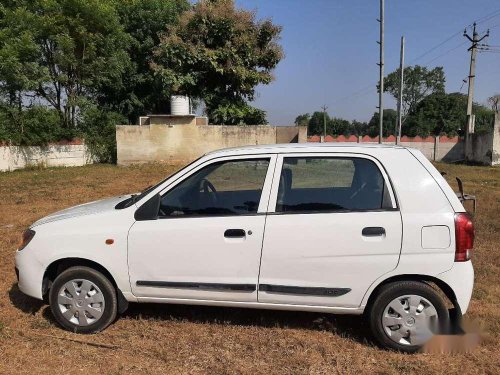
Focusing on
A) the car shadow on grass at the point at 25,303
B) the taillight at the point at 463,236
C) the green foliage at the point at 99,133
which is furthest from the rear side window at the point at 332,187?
the green foliage at the point at 99,133

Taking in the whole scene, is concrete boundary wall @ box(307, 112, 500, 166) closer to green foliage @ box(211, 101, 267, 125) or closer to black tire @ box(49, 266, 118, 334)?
green foliage @ box(211, 101, 267, 125)

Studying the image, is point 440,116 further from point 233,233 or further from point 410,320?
point 233,233

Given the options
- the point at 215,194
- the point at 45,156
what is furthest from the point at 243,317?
the point at 45,156

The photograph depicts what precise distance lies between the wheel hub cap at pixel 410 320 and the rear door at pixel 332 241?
267 mm

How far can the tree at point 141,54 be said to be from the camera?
26.8 m

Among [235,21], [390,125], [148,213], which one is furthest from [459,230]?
[390,125]

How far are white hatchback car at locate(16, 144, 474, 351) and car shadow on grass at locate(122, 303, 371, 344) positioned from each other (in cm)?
43

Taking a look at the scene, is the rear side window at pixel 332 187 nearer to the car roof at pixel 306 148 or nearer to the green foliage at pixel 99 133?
the car roof at pixel 306 148

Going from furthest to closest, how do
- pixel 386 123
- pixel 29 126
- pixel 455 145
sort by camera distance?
pixel 386 123
pixel 455 145
pixel 29 126

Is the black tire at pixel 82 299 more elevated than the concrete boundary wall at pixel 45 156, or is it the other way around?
the concrete boundary wall at pixel 45 156

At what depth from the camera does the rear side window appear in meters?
3.49

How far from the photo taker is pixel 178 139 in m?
22.2

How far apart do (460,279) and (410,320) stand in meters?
0.49

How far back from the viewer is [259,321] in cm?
406
